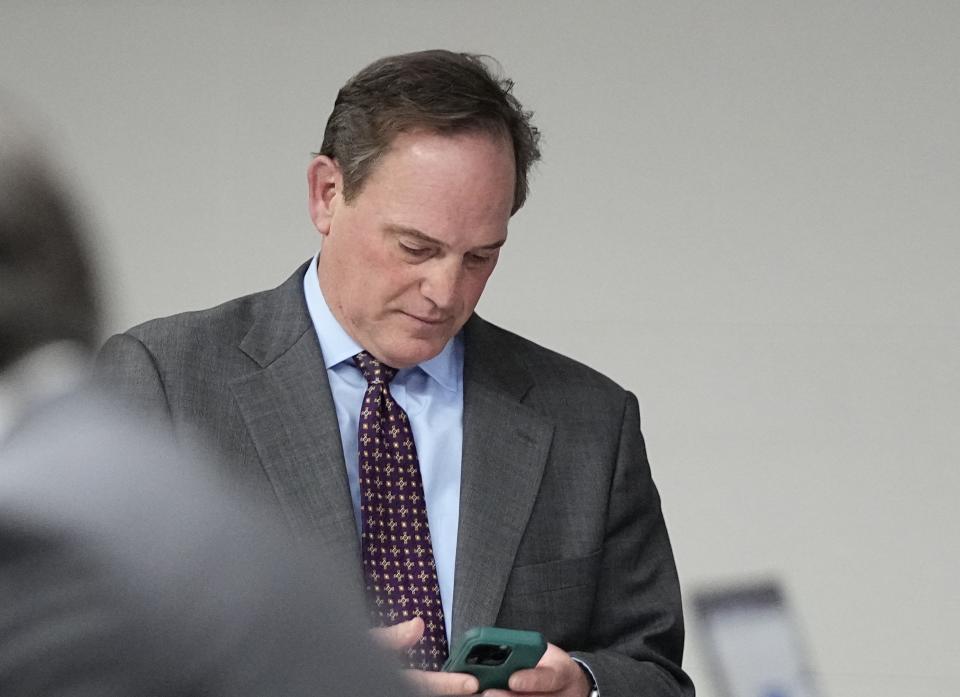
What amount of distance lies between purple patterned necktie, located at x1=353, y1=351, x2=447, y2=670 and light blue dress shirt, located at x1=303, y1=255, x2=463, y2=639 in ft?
0.08

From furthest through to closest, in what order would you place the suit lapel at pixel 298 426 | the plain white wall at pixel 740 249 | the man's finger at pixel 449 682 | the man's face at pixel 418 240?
the plain white wall at pixel 740 249
the man's face at pixel 418 240
the suit lapel at pixel 298 426
the man's finger at pixel 449 682

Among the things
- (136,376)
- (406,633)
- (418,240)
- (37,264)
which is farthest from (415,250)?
(37,264)

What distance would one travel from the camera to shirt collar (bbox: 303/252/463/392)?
2160 millimetres

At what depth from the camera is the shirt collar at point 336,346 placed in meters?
2.16

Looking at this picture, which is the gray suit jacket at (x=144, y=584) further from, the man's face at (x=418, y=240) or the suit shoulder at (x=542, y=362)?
the suit shoulder at (x=542, y=362)

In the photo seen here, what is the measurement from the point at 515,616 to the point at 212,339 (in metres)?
0.55

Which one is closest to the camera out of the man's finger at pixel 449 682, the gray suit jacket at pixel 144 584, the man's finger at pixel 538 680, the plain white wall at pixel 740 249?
the gray suit jacket at pixel 144 584

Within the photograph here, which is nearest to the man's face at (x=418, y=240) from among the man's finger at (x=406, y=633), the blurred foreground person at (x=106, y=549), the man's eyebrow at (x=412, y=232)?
the man's eyebrow at (x=412, y=232)

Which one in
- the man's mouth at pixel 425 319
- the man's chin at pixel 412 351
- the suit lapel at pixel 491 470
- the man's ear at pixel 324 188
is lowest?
the suit lapel at pixel 491 470

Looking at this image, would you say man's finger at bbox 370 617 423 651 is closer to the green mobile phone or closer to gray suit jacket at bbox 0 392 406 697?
the green mobile phone

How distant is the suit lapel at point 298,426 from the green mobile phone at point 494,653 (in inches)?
9.2

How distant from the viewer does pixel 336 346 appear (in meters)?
2.16

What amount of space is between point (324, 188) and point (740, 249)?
6.96ft

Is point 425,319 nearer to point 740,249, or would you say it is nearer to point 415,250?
point 415,250
